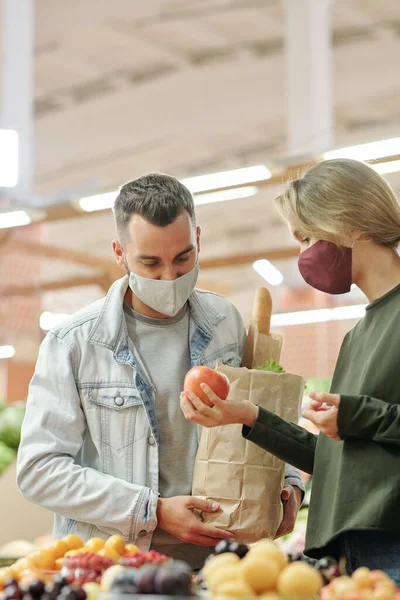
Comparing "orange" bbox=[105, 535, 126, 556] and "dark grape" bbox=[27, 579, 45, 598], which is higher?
"dark grape" bbox=[27, 579, 45, 598]

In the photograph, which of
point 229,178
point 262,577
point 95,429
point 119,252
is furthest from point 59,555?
point 229,178

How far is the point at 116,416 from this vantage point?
260 centimetres

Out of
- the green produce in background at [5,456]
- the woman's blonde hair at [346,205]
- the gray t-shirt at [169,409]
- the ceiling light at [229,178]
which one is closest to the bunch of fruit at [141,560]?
the gray t-shirt at [169,409]

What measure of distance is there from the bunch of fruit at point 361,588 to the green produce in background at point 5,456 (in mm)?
4015

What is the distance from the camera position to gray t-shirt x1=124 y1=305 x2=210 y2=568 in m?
2.62

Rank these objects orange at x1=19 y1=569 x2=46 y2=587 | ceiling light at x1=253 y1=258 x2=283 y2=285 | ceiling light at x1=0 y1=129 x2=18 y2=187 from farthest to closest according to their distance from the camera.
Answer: ceiling light at x1=0 y1=129 x2=18 y2=187
ceiling light at x1=253 y1=258 x2=283 y2=285
orange at x1=19 y1=569 x2=46 y2=587

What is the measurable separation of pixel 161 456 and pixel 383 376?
779 mm

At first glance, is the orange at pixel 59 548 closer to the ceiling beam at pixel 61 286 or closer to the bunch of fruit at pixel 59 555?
the bunch of fruit at pixel 59 555

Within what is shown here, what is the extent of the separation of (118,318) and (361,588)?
126 centimetres

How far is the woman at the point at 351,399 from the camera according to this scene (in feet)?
7.00

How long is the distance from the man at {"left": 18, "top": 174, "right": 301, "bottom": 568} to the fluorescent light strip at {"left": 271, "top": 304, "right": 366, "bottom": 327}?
3534 mm

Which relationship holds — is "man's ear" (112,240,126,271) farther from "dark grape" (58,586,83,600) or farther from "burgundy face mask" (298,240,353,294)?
"dark grape" (58,586,83,600)

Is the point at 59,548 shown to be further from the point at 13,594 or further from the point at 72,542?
the point at 13,594

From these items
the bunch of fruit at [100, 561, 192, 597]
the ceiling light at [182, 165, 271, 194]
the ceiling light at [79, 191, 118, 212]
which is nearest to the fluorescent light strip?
the ceiling light at [182, 165, 271, 194]
